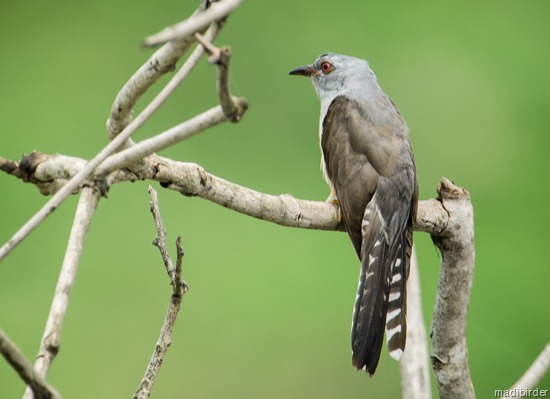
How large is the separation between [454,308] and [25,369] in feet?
6.10

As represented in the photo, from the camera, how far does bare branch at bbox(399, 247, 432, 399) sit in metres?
2.52

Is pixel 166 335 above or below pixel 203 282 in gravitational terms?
below

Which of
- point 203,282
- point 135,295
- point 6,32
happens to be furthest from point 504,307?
point 6,32

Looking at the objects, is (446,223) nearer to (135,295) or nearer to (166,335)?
(166,335)

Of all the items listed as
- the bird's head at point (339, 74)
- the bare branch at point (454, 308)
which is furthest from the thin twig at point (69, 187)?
the bird's head at point (339, 74)

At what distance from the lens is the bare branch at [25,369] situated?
1573 millimetres

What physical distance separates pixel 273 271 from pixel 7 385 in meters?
1.75

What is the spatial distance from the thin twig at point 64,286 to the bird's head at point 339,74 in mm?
2314

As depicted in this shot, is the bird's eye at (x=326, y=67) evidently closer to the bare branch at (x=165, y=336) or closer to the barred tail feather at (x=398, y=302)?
the barred tail feather at (x=398, y=302)

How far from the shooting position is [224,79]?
5.57 ft

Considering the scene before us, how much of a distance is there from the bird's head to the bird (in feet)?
0.09

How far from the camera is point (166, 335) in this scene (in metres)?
2.35

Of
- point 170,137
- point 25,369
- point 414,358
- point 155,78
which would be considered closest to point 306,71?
point 414,358

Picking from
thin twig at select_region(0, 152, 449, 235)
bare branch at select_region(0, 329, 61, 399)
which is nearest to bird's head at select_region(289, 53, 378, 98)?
thin twig at select_region(0, 152, 449, 235)
